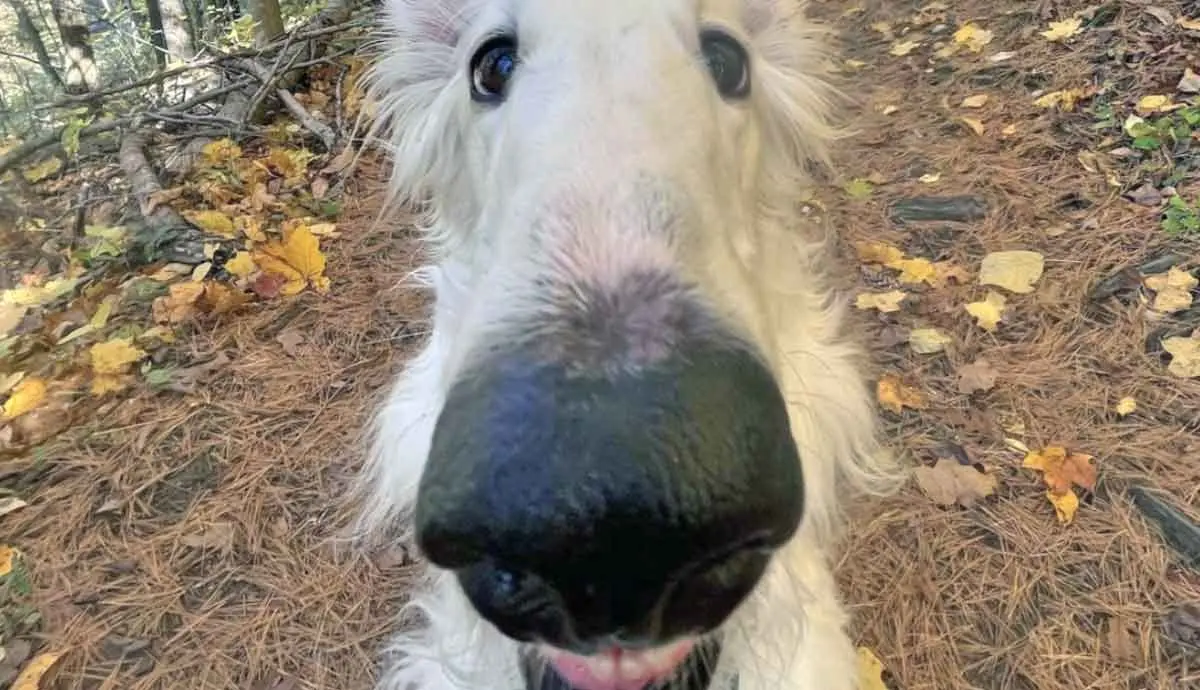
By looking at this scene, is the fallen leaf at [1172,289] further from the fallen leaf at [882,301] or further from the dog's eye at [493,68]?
the dog's eye at [493,68]

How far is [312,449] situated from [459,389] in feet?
7.88

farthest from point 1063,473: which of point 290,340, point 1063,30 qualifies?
point 1063,30

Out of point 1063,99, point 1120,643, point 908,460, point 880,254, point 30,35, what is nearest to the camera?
point 1120,643

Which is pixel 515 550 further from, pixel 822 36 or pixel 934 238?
pixel 934 238

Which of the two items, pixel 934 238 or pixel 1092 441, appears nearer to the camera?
pixel 1092 441

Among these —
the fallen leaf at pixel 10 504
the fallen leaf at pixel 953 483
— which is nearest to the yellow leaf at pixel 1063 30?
the fallen leaf at pixel 953 483

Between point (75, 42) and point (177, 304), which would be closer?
point (177, 304)

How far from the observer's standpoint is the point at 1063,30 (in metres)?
5.39

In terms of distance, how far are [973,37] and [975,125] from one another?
3.40 feet

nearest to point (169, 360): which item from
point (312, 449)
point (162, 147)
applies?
point (312, 449)

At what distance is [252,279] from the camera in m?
4.36

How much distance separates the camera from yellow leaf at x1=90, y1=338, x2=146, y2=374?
3.89 metres

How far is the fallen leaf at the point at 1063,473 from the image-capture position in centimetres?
315

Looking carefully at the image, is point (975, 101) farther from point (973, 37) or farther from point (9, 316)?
point (9, 316)
